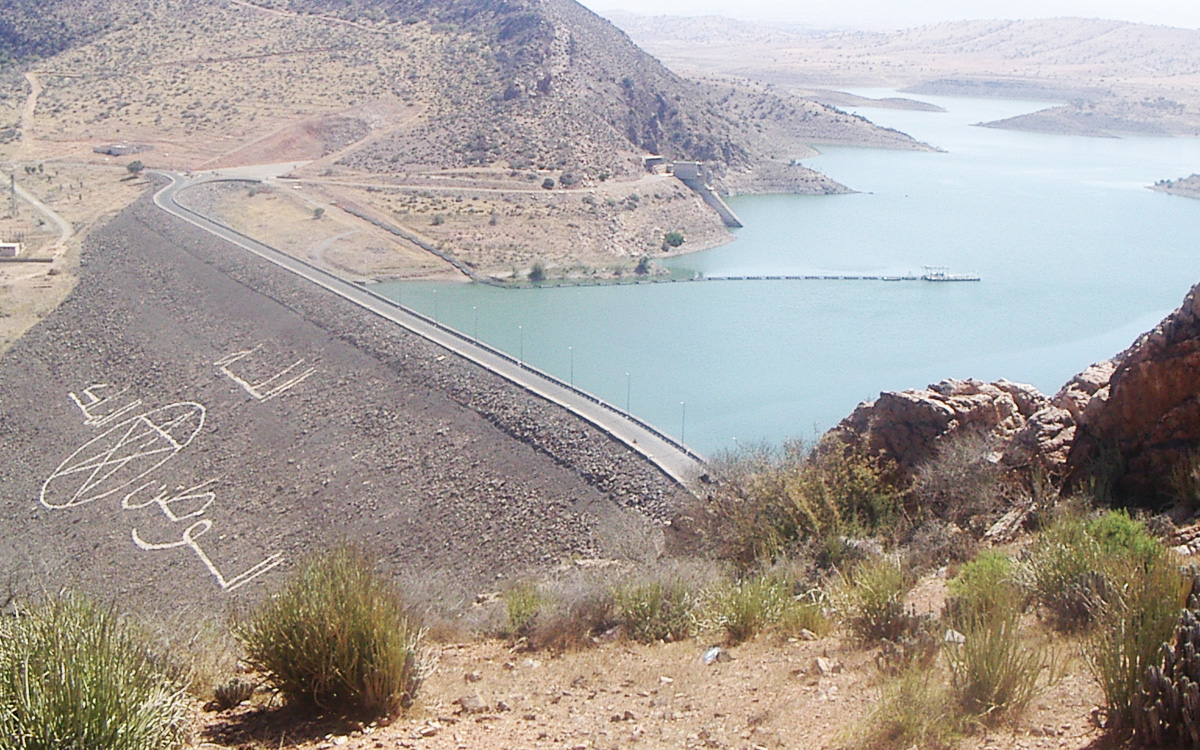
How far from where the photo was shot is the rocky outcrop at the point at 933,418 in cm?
1334

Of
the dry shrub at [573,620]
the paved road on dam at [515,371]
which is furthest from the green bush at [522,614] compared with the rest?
the paved road on dam at [515,371]

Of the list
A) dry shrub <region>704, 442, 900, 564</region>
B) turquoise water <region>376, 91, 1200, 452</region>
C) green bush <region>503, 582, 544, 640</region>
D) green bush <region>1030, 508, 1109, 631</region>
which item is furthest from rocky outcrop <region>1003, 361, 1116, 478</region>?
turquoise water <region>376, 91, 1200, 452</region>

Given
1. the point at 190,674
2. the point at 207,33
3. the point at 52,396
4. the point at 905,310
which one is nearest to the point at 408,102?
the point at 207,33

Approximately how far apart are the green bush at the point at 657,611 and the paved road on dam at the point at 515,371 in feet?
42.9

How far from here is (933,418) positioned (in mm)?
13539

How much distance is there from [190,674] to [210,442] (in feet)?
77.3

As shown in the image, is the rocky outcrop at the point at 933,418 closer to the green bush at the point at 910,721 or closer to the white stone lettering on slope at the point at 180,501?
the green bush at the point at 910,721

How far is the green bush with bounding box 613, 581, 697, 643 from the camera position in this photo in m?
8.98

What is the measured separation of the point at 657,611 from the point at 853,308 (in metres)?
41.9

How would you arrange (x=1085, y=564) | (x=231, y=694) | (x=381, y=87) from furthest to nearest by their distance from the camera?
(x=381, y=87) → (x=1085, y=564) → (x=231, y=694)


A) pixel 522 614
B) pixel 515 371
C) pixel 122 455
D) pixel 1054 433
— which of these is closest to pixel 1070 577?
pixel 522 614

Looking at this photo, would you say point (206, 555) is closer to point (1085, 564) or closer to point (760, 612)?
point (760, 612)

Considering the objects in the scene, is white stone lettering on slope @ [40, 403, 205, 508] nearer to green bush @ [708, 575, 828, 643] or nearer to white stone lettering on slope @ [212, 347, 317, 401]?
white stone lettering on slope @ [212, 347, 317, 401]

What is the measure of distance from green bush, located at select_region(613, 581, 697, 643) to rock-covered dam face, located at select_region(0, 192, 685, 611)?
314 inches
